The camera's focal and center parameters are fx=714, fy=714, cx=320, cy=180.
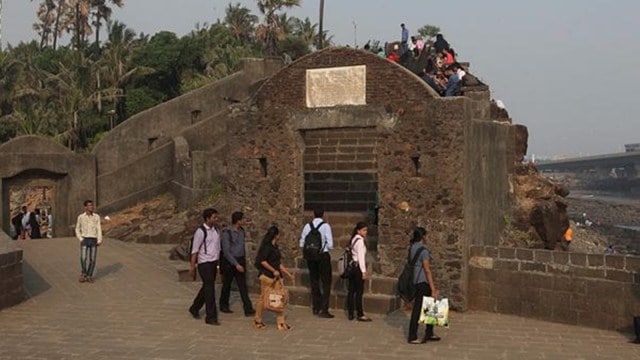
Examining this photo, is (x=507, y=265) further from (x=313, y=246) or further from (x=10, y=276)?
(x=10, y=276)

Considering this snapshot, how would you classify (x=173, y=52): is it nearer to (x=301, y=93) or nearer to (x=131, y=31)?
(x=131, y=31)

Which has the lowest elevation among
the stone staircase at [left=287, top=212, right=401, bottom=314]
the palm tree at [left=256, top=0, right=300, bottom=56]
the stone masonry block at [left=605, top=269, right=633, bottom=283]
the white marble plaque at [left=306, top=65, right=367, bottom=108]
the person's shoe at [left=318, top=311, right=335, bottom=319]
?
the person's shoe at [left=318, top=311, right=335, bottom=319]

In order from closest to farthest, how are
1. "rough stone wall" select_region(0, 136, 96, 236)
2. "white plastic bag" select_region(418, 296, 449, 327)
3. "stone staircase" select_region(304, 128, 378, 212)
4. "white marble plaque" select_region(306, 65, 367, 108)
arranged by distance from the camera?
"white plastic bag" select_region(418, 296, 449, 327) < "white marble plaque" select_region(306, 65, 367, 108) < "stone staircase" select_region(304, 128, 378, 212) < "rough stone wall" select_region(0, 136, 96, 236)

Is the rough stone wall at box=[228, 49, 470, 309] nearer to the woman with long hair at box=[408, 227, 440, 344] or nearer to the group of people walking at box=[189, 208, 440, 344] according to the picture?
the group of people walking at box=[189, 208, 440, 344]

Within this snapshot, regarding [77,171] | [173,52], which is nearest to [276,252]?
[77,171]

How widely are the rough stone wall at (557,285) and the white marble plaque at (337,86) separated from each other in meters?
3.24

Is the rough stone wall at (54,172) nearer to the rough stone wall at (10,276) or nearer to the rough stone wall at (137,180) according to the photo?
the rough stone wall at (137,180)

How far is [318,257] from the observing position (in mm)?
10523

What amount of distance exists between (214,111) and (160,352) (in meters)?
17.9

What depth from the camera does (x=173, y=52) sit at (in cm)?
3909

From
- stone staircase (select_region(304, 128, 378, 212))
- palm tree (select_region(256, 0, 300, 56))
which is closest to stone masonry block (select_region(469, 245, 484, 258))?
stone staircase (select_region(304, 128, 378, 212))

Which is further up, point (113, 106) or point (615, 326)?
point (113, 106)

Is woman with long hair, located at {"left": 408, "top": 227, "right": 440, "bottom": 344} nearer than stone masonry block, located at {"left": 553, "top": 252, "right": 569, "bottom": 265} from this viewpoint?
Yes

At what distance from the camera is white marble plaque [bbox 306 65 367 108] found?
39.6ft
